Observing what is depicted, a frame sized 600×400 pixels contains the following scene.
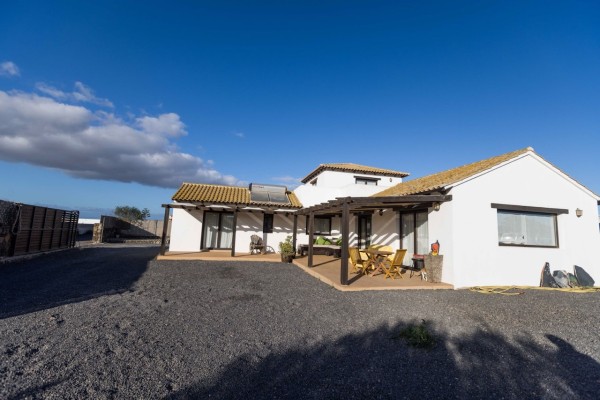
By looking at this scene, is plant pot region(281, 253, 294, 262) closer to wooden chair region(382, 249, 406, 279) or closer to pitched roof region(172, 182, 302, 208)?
pitched roof region(172, 182, 302, 208)

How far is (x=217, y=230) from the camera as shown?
1538 centimetres

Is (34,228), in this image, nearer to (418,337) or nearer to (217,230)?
(217,230)

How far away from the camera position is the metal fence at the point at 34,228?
10117 mm

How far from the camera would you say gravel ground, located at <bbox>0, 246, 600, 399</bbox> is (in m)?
2.95

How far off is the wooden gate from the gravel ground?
494 centimetres

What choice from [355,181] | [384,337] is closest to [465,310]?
[384,337]

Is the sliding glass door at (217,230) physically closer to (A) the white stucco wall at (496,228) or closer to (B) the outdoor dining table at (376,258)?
(B) the outdoor dining table at (376,258)

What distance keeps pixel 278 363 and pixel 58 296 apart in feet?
18.3

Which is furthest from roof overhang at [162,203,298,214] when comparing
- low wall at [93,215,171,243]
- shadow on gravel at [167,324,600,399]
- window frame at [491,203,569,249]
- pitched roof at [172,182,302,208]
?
low wall at [93,215,171,243]

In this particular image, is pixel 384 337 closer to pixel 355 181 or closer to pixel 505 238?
pixel 505 238

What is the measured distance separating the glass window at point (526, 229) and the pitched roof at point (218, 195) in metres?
9.75

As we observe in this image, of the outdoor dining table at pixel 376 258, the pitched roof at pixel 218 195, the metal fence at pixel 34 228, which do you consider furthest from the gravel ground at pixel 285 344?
the pitched roof at pixel 218 195

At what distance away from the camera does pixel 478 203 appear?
27.3ft

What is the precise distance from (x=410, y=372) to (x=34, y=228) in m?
15.2
